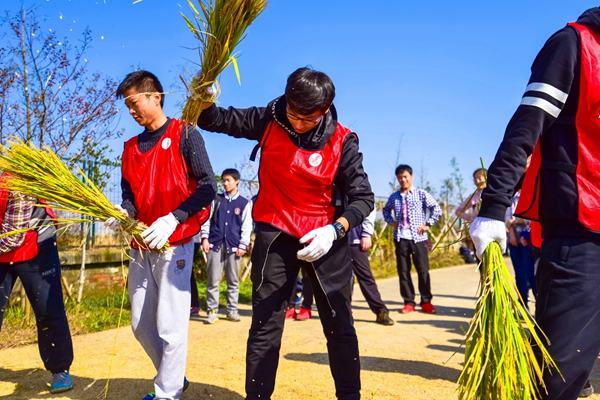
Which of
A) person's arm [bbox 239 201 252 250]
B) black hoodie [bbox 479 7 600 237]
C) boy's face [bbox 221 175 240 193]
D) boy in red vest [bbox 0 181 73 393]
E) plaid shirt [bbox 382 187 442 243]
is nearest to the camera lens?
black hoodie [bbox 479 7 600 237]

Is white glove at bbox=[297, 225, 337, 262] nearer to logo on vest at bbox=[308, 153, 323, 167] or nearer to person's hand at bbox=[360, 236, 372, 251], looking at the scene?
logo on vest at bbox=[308, 153, 323, 167]

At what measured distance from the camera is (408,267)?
287 inches

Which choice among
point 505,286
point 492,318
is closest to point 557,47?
point 505,286

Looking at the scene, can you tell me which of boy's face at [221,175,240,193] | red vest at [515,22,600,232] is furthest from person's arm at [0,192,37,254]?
boy's face at [221,175,240,193]

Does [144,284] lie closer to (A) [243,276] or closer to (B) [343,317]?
(B) [343,317]

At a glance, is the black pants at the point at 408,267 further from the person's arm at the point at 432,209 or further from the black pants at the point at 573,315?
the black pants at the point at 573,315

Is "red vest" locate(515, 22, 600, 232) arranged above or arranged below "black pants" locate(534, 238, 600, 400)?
above

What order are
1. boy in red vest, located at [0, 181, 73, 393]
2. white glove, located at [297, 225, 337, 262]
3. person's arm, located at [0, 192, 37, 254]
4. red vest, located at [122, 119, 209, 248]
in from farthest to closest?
1. boy in red vest, located at [0, 181, 73, 393]
2. person's arm, located at [0, 192, 37, 254]
3. red vest, located at [122, 119, 209, 248]
4. white glove, located at [297, 225, 337, 262]

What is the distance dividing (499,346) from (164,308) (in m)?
1.85

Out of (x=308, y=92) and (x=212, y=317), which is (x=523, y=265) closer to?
(x=212, y=317)

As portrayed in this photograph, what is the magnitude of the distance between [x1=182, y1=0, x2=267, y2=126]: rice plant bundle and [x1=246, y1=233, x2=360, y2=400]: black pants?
2.94 feet

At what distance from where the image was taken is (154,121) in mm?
3232

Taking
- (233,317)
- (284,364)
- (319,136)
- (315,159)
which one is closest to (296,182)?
(315,159)

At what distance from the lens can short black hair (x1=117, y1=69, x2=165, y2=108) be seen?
10.3 ft
